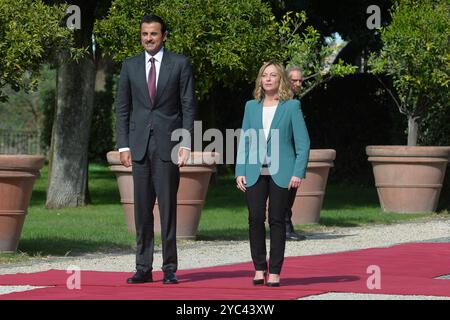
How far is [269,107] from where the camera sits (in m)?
9.40

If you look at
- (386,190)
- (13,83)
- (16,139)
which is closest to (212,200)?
(386,190)

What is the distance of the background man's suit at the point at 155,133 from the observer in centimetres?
934

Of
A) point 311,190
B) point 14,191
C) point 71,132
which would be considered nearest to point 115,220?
point 311,190

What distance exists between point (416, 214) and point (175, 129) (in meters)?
9.30

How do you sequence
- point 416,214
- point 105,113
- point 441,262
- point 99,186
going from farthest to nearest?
point 105,113 → point 99,186 → point 416,214 → point 441,262

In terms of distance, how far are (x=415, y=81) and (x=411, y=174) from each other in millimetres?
1393

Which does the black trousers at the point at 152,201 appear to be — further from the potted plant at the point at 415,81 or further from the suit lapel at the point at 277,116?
the potted plant at the point at 415,81

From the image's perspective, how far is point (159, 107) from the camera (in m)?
9.37

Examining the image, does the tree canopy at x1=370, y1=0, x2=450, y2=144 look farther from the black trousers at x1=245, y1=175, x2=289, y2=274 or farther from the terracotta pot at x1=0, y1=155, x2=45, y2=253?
the black trousers at x1=245, y1=175, x2=289, y2=274

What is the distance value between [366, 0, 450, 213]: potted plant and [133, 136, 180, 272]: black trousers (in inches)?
351

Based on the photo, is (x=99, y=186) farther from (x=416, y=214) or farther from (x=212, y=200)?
(x=416, y=214)

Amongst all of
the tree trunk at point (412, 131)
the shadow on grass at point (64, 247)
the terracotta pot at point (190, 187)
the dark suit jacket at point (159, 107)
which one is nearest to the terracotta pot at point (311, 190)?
the terracotta pot at point (190, 187)

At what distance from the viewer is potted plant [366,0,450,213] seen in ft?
57.9

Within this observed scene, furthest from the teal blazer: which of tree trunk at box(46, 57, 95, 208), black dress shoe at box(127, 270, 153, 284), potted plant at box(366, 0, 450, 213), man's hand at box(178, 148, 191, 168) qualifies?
tree trunk at box(46, 57, 95, 208)
